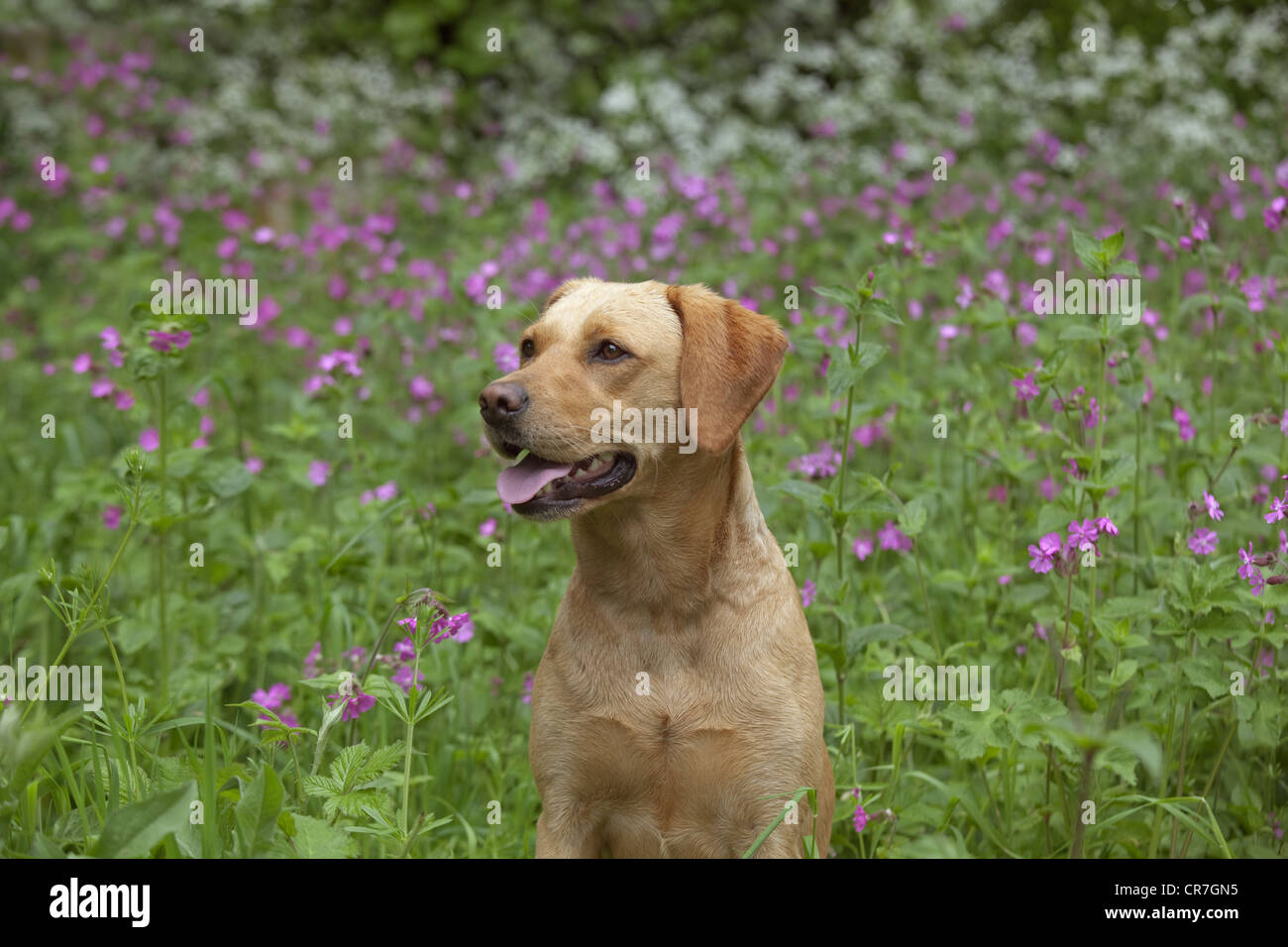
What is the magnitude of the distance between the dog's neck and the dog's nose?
0.30 m

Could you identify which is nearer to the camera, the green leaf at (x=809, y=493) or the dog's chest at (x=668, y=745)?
the dog's chest at (x=668, y=745)

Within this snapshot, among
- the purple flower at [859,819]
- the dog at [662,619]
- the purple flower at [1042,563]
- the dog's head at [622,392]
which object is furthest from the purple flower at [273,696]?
the purple flower at [1042,563]

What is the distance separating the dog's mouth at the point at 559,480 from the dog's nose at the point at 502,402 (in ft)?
0.31

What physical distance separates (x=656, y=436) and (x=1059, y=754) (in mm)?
1214

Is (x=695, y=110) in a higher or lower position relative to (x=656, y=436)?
higher

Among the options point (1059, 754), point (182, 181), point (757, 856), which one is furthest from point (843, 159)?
point (757, 856)

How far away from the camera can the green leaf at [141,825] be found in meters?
2.19

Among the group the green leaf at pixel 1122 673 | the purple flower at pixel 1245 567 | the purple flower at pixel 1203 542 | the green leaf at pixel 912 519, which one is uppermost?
the green leaf at pixel 912 519

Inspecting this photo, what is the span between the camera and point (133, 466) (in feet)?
9.32

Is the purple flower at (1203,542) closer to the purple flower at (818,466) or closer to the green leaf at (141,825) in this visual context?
the purple flower at (818,466)

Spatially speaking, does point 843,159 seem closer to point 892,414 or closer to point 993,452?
point 892,414

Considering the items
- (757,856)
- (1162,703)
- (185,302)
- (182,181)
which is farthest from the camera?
(182,181)

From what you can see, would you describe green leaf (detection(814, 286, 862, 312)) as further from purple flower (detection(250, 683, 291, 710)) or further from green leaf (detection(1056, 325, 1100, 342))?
purple flower (detection(250, 683, 291, 710))
